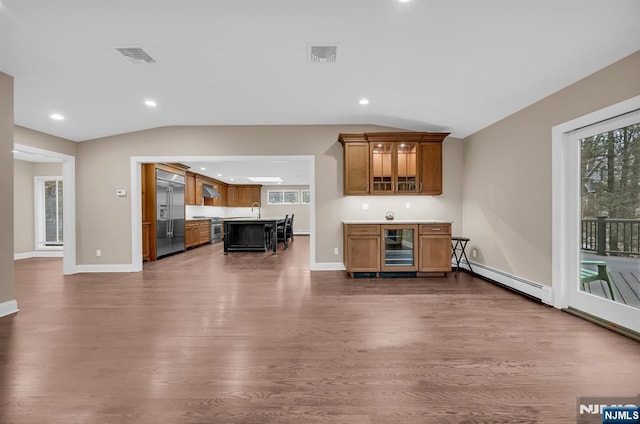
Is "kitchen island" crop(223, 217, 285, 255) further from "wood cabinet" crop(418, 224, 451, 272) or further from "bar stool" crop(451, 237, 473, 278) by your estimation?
"bar stool" crop(451, 237, 473, 278)

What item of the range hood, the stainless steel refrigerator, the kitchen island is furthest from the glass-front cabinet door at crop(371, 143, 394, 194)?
the range hood

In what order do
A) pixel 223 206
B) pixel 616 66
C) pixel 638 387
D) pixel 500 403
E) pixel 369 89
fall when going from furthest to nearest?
pixel 223 206
pixel 369 89
pixel 616 66
pixel 638 387
pixel 500 403

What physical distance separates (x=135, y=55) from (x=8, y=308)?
3.00m

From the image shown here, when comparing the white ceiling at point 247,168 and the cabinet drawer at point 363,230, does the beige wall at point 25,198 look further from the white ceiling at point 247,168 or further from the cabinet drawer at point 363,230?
the cabinet drawer at point 363,230

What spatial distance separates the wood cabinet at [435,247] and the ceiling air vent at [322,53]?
2916 mm

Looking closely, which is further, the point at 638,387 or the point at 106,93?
the point at 106,93

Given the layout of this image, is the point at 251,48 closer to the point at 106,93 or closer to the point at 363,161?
the point at 106,93

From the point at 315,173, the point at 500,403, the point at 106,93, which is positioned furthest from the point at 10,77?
the point at 500,403

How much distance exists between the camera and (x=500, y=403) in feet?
5.63

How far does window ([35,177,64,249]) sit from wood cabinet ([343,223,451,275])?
7708 mm

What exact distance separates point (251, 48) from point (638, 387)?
12.8 ft

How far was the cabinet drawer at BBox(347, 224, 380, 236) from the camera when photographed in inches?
193

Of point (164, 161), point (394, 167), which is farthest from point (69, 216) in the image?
point (394, 167)

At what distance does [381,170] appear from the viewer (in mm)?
5195
